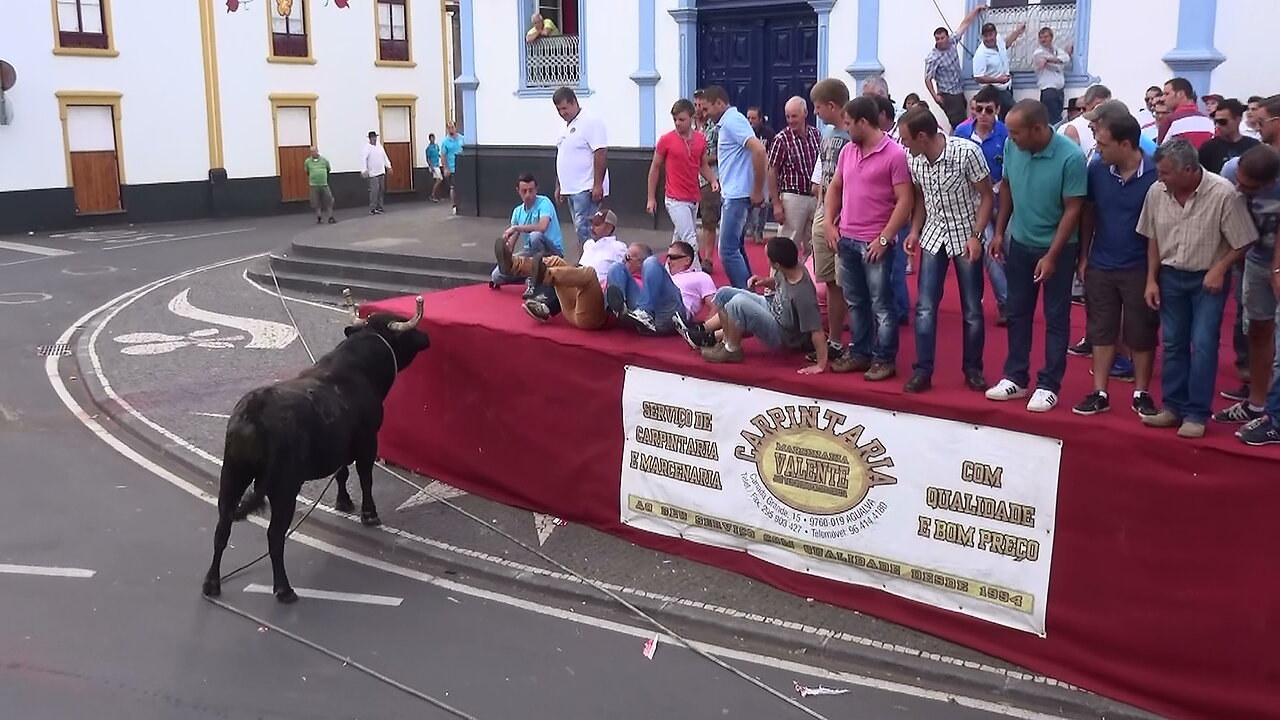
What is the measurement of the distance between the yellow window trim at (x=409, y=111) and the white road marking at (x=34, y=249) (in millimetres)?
11302

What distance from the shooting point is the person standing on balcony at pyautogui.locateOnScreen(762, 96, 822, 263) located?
8.95m

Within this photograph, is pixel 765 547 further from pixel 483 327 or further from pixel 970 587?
pixel 483 327

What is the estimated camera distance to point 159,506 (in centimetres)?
804

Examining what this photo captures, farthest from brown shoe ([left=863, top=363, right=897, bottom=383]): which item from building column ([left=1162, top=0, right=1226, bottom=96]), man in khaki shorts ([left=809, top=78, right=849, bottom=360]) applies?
building column ([left=1162, top=0, right=1226, bottom=96])

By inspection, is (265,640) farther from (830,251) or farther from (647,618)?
(830,251)

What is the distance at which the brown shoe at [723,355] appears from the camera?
6664mm

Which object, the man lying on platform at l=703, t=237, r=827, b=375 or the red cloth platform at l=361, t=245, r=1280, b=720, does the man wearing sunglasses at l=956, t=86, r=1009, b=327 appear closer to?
the red cloth platform at l=361, t=245, r=1280, b=720

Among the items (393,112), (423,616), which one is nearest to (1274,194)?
(423,616)

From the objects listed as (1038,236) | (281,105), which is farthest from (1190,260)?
(281,105)

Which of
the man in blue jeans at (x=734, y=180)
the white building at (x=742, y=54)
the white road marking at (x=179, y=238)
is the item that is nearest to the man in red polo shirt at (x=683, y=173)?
the man in blue jeans at (x=734, y=180)

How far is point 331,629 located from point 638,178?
36.9ft

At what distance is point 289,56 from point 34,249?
32.2 ft

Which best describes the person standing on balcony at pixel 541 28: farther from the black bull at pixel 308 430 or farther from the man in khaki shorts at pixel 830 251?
the man in khaki shorts at pixel 830 251

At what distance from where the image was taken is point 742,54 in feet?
51.3
